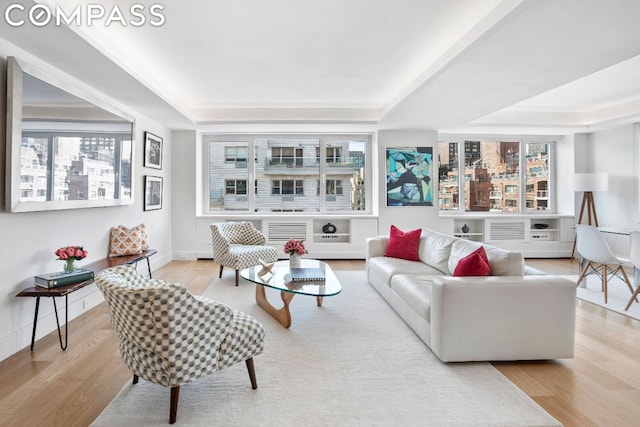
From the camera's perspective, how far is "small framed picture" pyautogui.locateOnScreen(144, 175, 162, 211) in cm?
548

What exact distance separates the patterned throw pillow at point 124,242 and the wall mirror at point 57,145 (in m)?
0.35

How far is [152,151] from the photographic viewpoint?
5.67 metres

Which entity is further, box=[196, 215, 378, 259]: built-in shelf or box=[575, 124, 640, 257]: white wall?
box=[196, 215, 378, 259]: built-in shelf

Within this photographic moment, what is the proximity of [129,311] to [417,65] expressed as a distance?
3856 mm

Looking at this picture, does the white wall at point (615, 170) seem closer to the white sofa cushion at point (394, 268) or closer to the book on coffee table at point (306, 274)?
the white sofa cushion at point (394, 268)

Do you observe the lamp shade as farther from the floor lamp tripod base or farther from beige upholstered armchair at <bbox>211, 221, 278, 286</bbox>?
beige upholstered armchair at <bbox>211, 221, 278, 286</bbox>

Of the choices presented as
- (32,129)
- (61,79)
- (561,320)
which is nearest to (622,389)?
(561,320)

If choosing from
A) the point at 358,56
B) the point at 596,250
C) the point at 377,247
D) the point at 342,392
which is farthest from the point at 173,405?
the point at 596,250

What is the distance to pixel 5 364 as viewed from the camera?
2.61 meters

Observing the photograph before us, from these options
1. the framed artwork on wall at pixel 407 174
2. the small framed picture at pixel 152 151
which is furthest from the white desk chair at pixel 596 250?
the small framed picture at pixel 152 151

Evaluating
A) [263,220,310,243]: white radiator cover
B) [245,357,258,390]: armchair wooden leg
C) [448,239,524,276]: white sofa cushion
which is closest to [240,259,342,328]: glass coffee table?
[245,357,258,390]: armchair wooden leg

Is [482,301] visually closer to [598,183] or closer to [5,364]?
[5,364]

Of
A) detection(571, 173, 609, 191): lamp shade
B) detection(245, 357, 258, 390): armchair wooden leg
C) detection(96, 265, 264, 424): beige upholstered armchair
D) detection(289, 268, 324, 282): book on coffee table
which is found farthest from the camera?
detection(571, 173, 609, 191): lamp shade

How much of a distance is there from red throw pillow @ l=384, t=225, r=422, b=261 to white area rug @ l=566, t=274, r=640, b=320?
190cm
